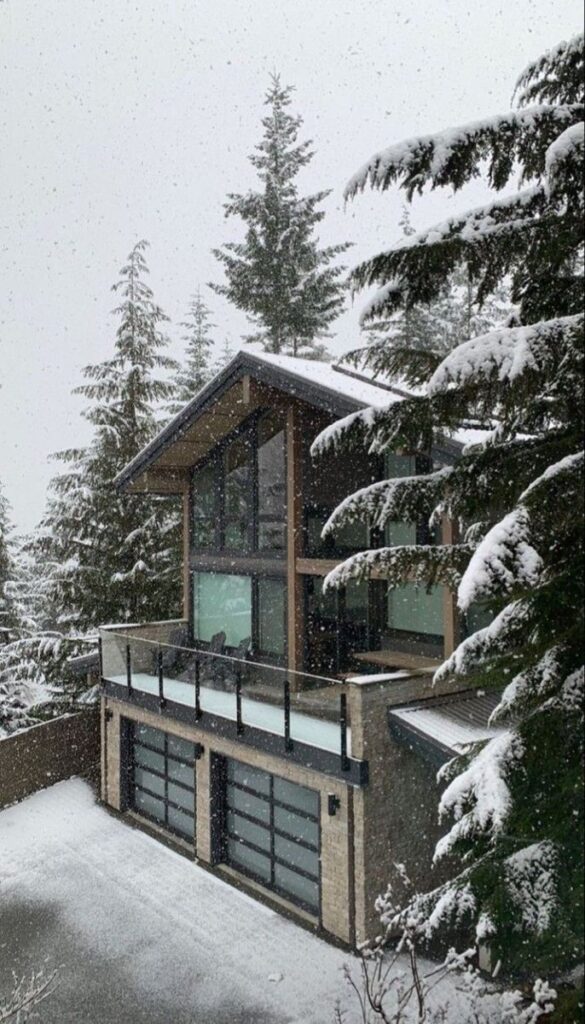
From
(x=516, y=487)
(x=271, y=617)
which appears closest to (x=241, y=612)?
(x=271, y=617)

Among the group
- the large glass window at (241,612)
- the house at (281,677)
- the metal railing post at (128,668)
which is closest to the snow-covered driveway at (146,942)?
the house at (281,677)

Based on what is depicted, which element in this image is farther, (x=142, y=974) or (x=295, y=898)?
(x=295, y=898)

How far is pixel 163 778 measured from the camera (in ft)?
52.6

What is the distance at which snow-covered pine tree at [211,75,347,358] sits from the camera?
89.9 ft

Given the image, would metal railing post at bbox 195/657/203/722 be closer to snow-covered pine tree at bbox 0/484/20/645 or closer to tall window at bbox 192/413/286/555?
tall window at bbox 192/413/286/555

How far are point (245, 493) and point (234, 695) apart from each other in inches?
183

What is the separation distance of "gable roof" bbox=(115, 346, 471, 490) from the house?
43 millimetres

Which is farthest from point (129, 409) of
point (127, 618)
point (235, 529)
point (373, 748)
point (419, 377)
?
point (419, 377)

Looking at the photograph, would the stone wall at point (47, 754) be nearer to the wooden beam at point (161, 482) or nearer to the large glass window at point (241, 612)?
the large glass window at point (241, 612)

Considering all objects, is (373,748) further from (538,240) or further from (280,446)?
(538,240)

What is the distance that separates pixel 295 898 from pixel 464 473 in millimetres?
9917

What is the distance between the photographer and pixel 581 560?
4.92 m

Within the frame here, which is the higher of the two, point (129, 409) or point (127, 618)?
point (129, 409)

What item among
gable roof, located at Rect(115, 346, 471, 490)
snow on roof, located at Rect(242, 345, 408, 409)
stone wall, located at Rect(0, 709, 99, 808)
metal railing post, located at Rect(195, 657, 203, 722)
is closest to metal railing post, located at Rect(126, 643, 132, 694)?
metal railing post, located at Rect(195, 657, 203, 722)
